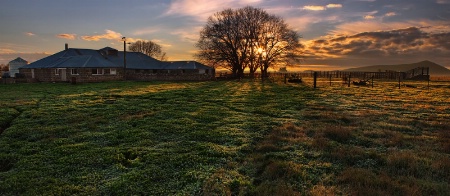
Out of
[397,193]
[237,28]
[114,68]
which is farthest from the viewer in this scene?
[237,28]

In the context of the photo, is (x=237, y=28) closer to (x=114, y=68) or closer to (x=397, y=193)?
(x=114, y=68)

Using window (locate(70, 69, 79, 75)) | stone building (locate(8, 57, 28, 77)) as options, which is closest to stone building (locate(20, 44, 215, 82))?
window (locate(70, 69, 79, 75))

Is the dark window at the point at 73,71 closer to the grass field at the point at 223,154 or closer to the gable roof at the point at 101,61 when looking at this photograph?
the gable roof at the point at 101,61

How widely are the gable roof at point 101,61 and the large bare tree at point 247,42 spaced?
16.7 ft

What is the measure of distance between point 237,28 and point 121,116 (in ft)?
172

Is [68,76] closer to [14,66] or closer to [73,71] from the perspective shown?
[73,71]

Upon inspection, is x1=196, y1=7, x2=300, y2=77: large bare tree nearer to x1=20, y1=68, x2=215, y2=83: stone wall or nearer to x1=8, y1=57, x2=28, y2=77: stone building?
x1=20, y1=68, x2=215, y2=83: stone wall

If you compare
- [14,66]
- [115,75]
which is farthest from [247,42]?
[14,66]

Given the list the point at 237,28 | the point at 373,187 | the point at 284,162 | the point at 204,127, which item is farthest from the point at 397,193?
the point at 237,28

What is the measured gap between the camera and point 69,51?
5825cm

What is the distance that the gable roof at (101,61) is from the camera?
5112 centimetres

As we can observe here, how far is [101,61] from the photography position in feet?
176

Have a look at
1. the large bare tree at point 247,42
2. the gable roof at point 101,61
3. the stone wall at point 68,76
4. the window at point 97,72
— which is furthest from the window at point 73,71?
the large bare tree at point 247,42

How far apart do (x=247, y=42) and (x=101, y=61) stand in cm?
3108
